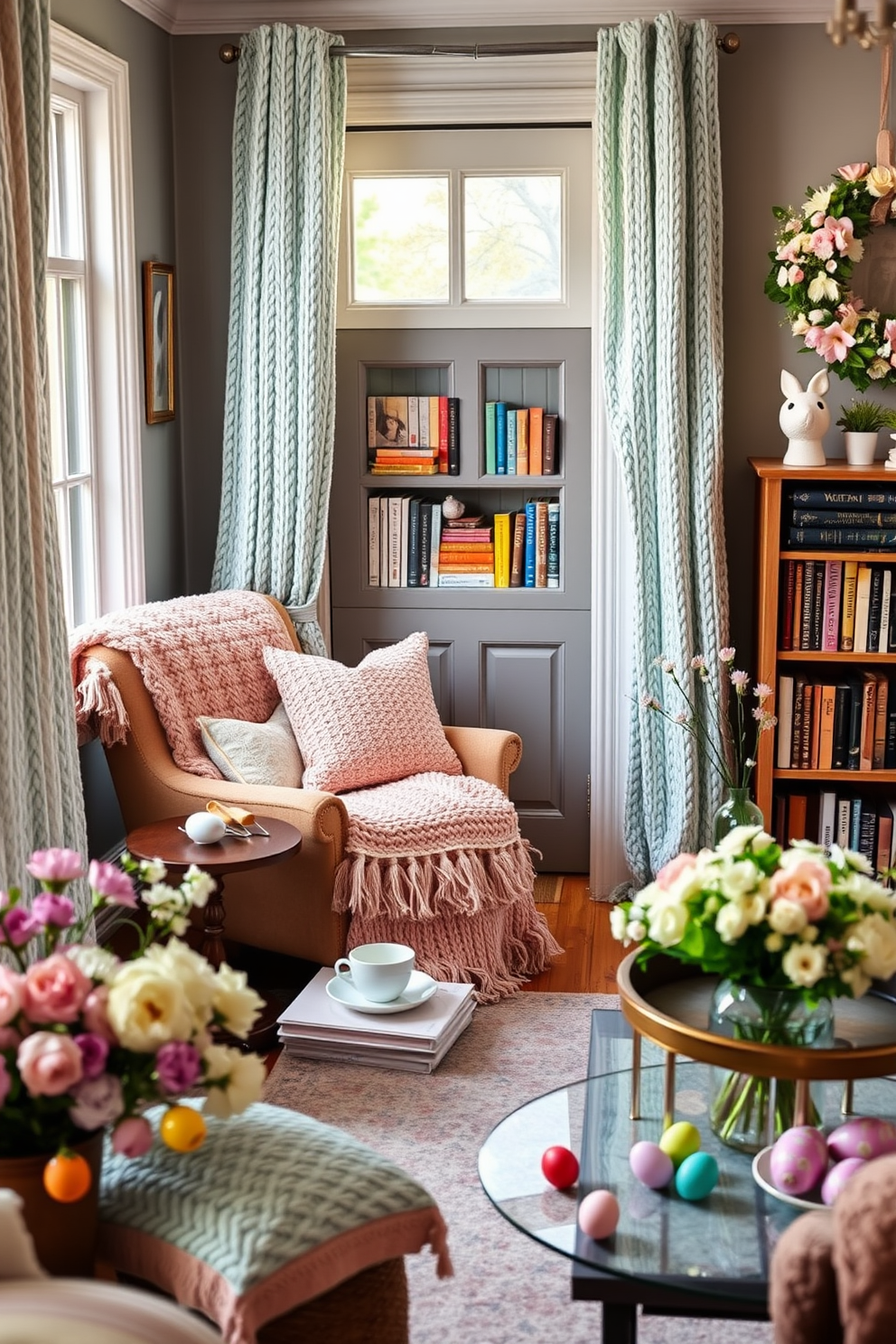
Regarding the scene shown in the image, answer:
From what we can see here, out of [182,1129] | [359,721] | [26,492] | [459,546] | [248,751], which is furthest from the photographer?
[459,546]

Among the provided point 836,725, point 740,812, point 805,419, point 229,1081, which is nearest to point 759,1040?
point 229,1081

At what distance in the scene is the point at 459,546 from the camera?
4.58 m

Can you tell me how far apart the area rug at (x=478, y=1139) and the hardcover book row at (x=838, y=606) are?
3.80 ft

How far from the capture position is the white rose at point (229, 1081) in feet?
5.68

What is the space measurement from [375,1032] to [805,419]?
1960 millimetres

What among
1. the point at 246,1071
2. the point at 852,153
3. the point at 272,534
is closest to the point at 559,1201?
the point at 246,1071

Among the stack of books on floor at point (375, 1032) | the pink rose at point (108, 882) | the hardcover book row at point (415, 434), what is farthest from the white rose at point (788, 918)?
the hardcover book row at point (415, 434)

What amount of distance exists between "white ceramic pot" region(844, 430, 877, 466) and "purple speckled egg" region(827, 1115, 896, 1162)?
239cm

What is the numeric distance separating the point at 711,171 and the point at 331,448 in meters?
1.26

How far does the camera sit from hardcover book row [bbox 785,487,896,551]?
405cm

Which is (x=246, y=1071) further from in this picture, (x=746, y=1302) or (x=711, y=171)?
(x=711, y=171)

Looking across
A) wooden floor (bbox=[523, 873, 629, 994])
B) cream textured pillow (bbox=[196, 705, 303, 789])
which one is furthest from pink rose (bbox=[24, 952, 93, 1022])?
wooden floor (bbox=[523, 873, 629, 994])

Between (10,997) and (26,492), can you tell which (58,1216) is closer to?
(10,997)

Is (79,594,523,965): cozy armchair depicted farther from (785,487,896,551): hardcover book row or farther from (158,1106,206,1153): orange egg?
(158,1106,206,1153): orange egg
